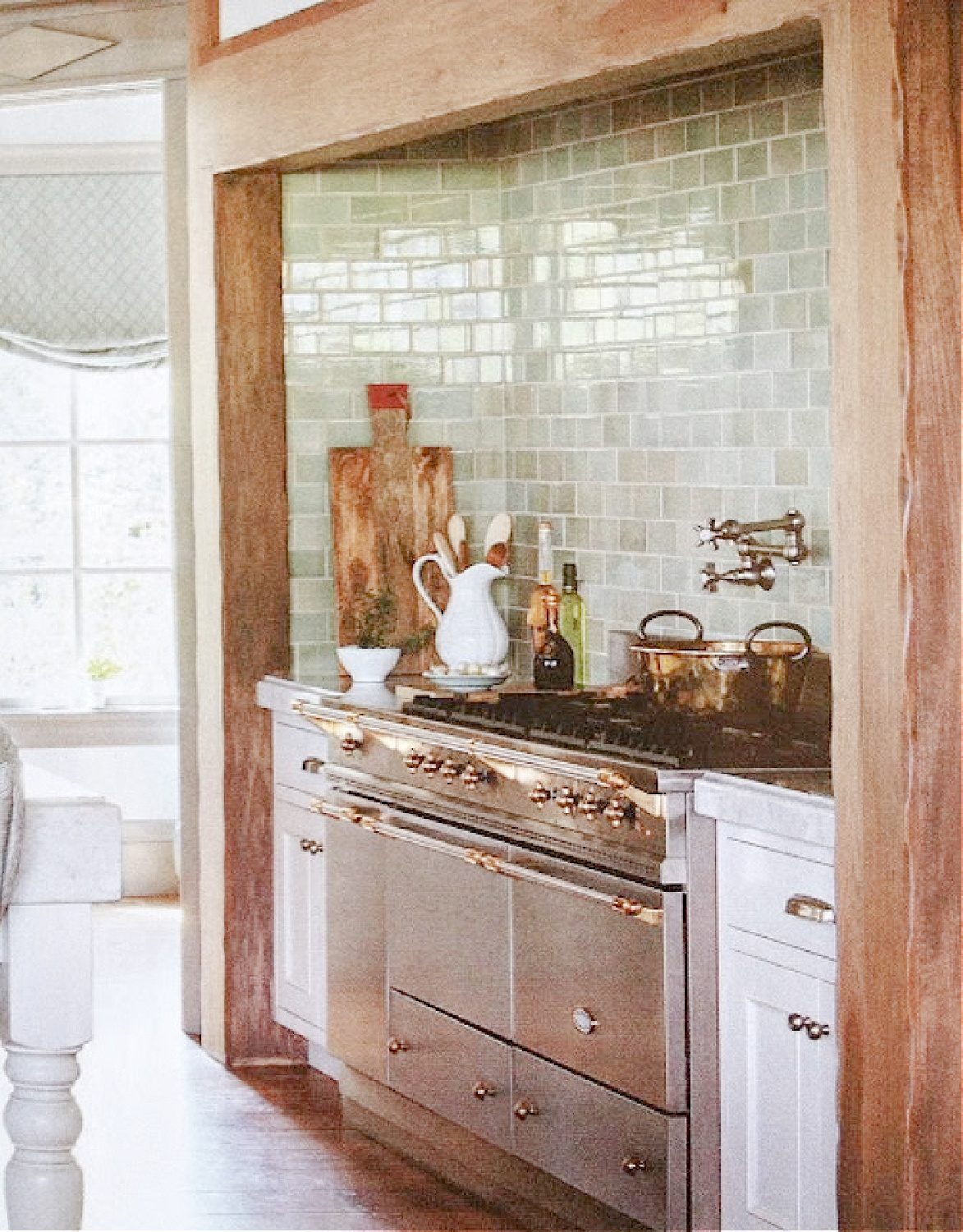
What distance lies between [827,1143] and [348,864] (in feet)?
5.98

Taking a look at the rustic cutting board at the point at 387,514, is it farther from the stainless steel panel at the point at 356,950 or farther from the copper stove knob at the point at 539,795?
the copper stove knob at the point at 539,795

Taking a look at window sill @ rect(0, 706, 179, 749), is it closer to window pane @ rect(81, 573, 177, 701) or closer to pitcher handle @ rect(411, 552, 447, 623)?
window pane @ rect(81, 573, 177, 701)

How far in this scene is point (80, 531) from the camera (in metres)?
8.37

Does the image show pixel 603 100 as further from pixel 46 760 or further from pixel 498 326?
pixel 46 760

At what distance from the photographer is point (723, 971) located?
3730 millimetres

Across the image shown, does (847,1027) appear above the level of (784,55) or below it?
below

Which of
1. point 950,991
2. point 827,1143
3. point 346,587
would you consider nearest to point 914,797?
point 950,991

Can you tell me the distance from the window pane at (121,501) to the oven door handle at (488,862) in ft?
11.0

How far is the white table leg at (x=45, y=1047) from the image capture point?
2.54 meters

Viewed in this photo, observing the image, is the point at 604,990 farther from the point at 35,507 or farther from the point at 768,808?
the point at 35,507

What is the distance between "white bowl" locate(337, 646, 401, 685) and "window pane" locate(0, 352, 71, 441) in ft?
10.8

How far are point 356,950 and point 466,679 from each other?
702 millimetres

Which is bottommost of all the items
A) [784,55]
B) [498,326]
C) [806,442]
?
[806,442]

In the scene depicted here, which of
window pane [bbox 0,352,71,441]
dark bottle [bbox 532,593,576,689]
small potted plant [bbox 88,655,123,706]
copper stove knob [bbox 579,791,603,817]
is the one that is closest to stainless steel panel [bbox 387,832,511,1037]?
copper stove knob [bbox 579,791,603,817]
